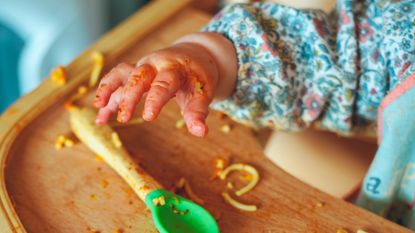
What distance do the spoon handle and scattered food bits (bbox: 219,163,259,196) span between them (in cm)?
8

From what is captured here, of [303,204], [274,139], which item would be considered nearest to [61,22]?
[274,139]

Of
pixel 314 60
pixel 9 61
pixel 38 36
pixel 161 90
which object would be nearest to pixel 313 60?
pixel 314 60

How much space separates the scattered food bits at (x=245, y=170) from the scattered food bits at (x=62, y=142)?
0.18m

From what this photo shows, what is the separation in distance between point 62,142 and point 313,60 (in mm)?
304

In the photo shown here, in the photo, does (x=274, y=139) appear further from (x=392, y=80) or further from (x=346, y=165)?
(x=392, y=80)

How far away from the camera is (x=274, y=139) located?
0.83 metres

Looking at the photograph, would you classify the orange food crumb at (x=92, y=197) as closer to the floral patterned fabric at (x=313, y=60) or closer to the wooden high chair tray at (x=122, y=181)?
the wooden high chair tray at (x=122, y=181)

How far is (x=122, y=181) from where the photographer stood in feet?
1.90

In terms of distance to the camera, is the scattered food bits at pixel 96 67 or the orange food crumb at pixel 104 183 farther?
the scattered food bits at pixel 96 67

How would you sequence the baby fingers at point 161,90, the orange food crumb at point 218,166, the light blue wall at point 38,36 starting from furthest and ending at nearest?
the light blue wall at point 38,36
the orange food crumb at point 218,166
the baby fingers at point 161,90

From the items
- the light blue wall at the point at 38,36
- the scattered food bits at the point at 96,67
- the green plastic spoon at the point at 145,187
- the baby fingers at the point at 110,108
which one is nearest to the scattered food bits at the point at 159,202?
the green plastic spoon at the point at 145,187

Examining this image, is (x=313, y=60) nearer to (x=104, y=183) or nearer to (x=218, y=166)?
(x=218, y=166)

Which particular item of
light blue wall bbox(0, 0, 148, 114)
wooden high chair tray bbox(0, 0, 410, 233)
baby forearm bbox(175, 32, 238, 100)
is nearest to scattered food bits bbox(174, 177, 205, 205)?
wooden high chair tray bbox(0, 0, 410, 233)

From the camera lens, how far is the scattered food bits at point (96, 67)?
687 millimetres
